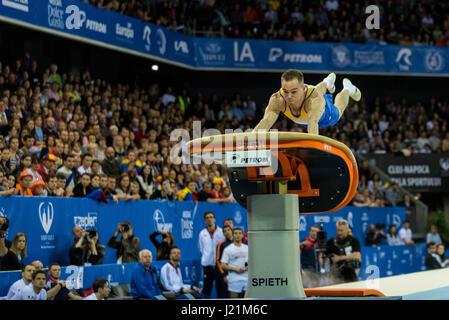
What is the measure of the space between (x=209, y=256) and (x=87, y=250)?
2569 millimetres

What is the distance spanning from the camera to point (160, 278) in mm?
10148

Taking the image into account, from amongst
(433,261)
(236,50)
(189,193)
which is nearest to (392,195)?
(433,261)

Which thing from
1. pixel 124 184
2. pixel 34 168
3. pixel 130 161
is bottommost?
pixel 124 184

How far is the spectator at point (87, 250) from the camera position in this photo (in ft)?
30.4

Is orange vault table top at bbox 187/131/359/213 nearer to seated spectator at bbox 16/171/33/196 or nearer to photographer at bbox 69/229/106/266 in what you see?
photographer at bbox 69/229/106/266

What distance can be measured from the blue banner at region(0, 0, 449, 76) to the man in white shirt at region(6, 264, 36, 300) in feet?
27.4

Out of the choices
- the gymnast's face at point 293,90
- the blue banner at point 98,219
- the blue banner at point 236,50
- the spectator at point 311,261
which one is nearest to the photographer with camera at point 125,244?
the blue banner at point 98,219

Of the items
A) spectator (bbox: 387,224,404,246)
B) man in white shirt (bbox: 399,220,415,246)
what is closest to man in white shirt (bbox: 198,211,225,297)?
spectator (bbox: 387,224,404,246)

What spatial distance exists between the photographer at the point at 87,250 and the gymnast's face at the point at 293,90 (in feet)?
17.6

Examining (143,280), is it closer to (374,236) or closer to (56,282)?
(56,282)

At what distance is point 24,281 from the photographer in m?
7.89

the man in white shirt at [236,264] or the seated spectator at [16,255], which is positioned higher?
the seated spectator at [16,255]

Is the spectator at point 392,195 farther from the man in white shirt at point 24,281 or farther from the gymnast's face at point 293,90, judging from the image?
the gymnast's face at point 293,90
